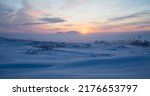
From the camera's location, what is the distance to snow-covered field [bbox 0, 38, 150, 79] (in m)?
4.04

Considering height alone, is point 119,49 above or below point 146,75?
above

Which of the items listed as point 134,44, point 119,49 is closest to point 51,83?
point 119,49

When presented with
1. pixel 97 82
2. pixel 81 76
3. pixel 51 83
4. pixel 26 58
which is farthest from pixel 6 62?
pixel 97 82

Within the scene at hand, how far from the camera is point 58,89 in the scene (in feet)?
12.3

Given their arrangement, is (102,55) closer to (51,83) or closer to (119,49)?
(119,49)

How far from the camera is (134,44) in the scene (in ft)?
20.0

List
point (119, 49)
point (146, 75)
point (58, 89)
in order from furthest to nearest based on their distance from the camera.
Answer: point (119, 49) < point (146, 75) < point (58, 89)

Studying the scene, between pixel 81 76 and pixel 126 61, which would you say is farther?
pixel 126 61

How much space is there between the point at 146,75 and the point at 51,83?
1.58 metres

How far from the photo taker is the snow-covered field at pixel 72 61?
404 cm

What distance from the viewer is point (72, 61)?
15.4 feet

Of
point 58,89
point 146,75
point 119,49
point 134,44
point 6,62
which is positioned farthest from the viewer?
point 134,44

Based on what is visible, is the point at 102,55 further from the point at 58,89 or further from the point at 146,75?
the point at 58,89

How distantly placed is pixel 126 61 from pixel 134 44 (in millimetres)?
1559
